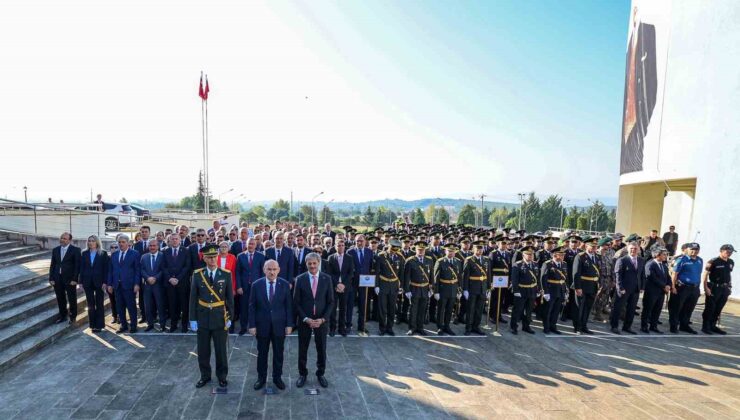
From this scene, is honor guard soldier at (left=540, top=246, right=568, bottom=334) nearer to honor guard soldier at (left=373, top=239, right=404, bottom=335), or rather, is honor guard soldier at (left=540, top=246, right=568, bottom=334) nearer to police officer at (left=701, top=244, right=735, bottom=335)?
honor guard soldier at (left=373, top=239, right=404, bottom=335)

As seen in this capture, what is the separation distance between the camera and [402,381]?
550 cm

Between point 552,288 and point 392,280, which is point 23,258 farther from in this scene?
point 552,288

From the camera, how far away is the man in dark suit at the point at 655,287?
26.7ft

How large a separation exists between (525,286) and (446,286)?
5.45 feet

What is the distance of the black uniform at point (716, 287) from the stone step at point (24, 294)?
14.6 m

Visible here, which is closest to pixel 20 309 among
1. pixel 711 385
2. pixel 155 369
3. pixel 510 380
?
pixel 155 369

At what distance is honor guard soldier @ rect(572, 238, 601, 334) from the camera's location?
7.98 m

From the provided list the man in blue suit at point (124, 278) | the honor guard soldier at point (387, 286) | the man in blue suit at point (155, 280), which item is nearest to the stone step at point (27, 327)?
the man in blue suit at point (124, 278)

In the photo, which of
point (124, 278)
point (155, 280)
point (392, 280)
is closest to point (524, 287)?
point (392, 280)

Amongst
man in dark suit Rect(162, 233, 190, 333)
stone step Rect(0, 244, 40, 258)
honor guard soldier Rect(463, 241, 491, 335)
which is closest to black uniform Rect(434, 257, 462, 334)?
honor guard soldier Rect(463, 241, 491, 335)

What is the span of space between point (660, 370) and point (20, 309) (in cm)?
1161

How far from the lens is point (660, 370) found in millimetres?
6254

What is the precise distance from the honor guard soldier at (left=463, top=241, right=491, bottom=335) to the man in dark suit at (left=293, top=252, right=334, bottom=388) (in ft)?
11.6

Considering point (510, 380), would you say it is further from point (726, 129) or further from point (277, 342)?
point (726, 129)
